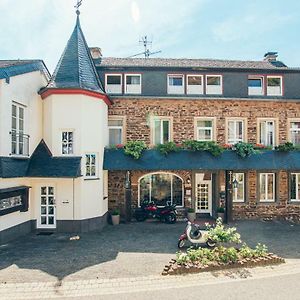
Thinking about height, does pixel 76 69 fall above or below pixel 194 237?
above

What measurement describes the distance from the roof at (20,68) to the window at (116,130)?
4534 millimetres

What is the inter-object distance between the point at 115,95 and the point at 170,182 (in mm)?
6260

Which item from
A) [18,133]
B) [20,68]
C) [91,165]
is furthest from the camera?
[91,165]

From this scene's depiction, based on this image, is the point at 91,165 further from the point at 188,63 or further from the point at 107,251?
the point at 188,63

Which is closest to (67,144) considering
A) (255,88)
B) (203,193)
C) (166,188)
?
(166,188)

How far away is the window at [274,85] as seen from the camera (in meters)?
17.2

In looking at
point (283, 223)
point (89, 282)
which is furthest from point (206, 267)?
point (283, 223)

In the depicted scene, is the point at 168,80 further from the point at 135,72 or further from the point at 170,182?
the point at 170,182

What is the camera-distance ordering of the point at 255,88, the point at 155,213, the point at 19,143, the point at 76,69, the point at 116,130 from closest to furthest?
the point at 19,143
the point at 76,69
the point at 155,213
the point at 116,130
the point at 255,88

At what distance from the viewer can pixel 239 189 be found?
1706 centimetres

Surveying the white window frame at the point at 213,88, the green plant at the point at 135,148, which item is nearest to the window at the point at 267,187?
the white window frame at the point at 213,88

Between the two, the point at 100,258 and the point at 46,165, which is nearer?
the point at 100,258

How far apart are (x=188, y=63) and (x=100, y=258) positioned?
43.6 feet

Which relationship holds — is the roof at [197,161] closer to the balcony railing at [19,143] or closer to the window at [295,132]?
the window at [295,132]
